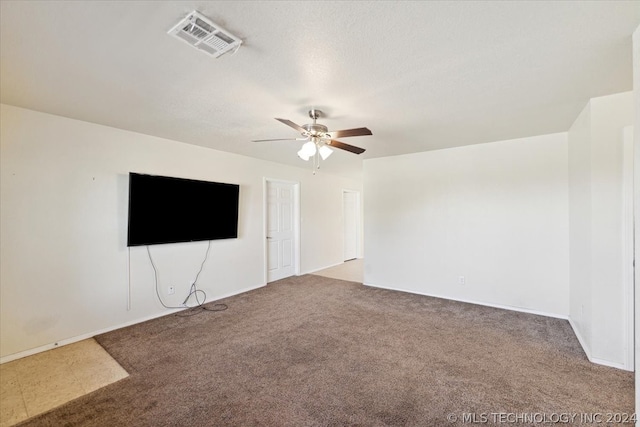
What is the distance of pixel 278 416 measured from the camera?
1842mm

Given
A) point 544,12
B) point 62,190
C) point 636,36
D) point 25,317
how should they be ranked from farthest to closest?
point 62,190, point 25,317, point 636,36, point 544,12

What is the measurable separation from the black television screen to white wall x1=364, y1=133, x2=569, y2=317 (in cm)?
254

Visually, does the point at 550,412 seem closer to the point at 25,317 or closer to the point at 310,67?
the point at 310,67

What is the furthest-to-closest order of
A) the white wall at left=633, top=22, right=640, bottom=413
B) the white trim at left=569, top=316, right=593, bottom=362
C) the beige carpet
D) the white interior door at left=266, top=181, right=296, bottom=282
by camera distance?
the beige carpet
the white interior door at left=266, top=181, right=296, bottom=282
the white trim at left=569, top=316, right=593, bottom=362
the white wall at left=633, top=22, right=640, bottom=413

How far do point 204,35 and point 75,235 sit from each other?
9.09 ft

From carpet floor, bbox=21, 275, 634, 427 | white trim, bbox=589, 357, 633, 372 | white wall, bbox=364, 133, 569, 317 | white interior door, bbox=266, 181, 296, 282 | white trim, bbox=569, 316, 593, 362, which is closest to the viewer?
carpet floor, bbox=21, 275, 634, 427

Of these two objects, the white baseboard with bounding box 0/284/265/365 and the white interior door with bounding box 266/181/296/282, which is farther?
the white interior door with bounding box 266/181/296/282

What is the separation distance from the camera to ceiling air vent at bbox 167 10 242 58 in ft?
4.72

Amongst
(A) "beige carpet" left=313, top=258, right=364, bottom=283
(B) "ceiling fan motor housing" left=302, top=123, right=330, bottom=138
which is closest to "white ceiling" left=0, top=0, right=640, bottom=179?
(B) "ceiling fan motor housing" left=302, top=123, right=330, bottom=138

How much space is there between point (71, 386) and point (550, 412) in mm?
3654

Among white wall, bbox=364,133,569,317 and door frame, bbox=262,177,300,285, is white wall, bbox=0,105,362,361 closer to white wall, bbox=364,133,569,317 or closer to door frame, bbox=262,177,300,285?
door frame, bbox=262,177,300,285

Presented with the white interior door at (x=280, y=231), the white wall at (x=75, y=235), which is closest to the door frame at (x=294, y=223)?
the white interior door at (x=280, y=231)

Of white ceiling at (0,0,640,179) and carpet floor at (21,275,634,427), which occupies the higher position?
white ceiling at (0,0,640,179)

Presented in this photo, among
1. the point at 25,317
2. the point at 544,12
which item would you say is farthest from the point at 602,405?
the point at 25,317
